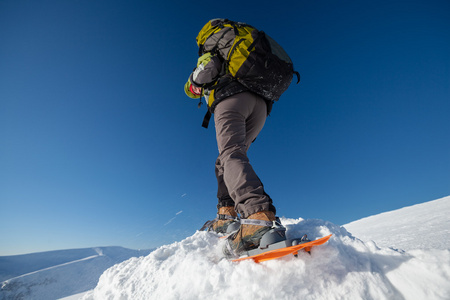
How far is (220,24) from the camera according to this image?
1.99 metres

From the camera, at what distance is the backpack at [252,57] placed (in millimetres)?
1697

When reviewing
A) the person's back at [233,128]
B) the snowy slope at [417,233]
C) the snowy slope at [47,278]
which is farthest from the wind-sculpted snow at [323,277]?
the snowy slope at [47,278]

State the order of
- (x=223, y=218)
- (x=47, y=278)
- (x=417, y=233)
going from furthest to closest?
(x=47, y=278) → (x=417, y=233) → (x=223, y=218)

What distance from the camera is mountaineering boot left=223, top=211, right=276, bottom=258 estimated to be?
1.23 m

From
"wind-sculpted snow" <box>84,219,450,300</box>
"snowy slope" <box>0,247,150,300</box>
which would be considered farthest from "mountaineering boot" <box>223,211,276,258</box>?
"snowy slope" <box>0,247,150,300</box>

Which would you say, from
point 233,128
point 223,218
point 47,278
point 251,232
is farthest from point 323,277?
point 47,278

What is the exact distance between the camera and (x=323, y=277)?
3.44 ft

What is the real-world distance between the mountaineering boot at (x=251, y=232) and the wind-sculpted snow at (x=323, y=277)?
10 centimetres

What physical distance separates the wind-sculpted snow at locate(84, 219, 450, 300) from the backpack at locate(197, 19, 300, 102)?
1412 millimetres

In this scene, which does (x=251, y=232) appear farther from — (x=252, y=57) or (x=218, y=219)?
(x=252, y=57)

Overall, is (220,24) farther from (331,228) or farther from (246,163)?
(331,228)

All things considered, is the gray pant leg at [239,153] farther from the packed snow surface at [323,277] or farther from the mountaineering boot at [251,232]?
the packed snow surface at [323,277]

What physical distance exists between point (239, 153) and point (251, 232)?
2.11 feet

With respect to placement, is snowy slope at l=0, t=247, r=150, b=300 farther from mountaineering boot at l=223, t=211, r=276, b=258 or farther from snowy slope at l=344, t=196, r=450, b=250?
mountaineering boot at l=223, t=211, r=276, b=258
